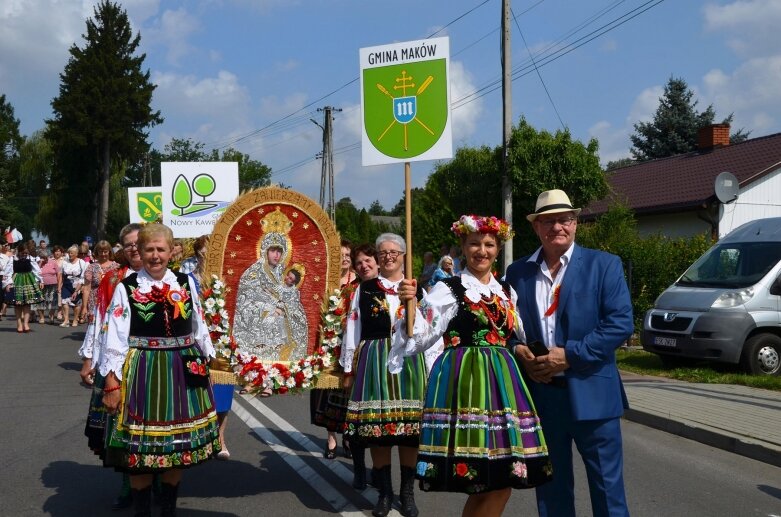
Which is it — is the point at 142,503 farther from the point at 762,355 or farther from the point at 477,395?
the point at 762,355

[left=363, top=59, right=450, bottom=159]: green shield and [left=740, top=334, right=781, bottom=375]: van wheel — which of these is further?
[left=740, top=334, right=781, bottom=375]: van wheel

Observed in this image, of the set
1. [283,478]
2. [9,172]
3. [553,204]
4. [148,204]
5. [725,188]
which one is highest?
[9,172]

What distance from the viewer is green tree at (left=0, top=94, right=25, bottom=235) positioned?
5394 centimetres

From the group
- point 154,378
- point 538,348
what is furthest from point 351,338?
point 538,348

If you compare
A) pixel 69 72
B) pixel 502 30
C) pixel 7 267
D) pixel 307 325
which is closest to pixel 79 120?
pixel 69 72

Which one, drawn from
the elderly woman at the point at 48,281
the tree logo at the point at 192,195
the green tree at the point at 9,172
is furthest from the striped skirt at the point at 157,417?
the green tree at the point at 9,172

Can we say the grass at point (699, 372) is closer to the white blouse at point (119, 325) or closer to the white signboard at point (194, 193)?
the white signboard at point (194, 193)

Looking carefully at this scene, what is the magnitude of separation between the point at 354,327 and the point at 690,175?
85.7 ft

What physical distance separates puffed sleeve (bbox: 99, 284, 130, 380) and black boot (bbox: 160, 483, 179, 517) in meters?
0.92

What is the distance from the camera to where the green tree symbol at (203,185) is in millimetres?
13539

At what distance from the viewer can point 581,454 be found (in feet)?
14.0

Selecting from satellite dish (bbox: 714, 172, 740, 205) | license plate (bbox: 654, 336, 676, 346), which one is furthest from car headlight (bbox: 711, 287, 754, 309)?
satellite dish (bbox: 714, 172, 740, 205)

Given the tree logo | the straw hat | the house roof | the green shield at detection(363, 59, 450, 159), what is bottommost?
the straw hat

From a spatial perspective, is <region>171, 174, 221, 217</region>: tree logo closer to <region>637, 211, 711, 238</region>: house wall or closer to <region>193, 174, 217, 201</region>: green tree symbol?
<region>193, 174, 217, 201</region>: green tree symbol
